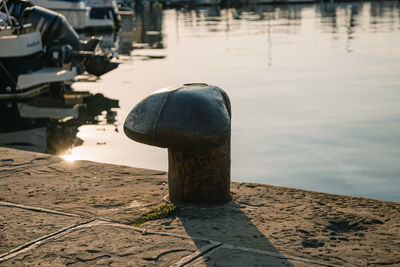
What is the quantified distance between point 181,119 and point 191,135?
0.47 ft

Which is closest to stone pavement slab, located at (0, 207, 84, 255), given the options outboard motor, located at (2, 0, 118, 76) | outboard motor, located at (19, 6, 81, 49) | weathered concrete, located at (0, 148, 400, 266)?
weathered concrete, located at (0, 148, 400, 266)

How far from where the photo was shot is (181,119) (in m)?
4.28

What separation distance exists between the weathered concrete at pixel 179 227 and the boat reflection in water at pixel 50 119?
4087 mm

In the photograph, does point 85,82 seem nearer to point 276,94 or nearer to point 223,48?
point 276,94

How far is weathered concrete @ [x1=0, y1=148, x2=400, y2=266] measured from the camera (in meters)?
3.48

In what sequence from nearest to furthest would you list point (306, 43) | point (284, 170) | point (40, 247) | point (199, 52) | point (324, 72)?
point (40, 247) < point (284, 170) < point (324, 72) < point (199, 52) < point (306, 43)

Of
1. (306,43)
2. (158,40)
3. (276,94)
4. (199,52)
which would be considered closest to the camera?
(276,94)

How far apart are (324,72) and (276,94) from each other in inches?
138

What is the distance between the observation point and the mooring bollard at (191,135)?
14.0 ft

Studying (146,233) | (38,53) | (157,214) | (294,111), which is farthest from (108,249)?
(38,53)

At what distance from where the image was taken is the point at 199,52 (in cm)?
2234

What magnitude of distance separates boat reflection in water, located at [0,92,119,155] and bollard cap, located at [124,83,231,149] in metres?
4.70

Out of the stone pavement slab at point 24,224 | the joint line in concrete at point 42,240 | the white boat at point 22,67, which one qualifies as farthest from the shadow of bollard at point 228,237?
the white boat at point 22,67

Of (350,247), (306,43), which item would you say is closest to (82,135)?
(350,247)
